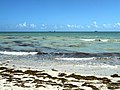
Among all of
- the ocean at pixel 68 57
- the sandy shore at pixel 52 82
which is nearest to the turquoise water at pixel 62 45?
the ocean at pixel 68 57

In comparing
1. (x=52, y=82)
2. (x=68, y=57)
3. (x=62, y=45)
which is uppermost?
(x=52, y=82)

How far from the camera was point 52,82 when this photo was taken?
48.4 ft

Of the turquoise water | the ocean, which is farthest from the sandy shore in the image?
the turquoise water

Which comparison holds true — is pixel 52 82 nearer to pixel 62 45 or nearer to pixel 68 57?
pixel 68 57

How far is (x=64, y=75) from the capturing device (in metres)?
17.2

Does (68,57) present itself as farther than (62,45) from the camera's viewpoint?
No

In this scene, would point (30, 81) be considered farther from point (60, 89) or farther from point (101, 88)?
point (101, 88)

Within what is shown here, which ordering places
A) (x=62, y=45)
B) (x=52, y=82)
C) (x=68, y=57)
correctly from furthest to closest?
(x=62, y=45) < (x=68, y=57) < (x=52, y=82)

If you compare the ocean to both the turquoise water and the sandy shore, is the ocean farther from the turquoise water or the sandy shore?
the sandy shore

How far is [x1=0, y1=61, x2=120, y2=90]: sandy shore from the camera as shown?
44.4ft

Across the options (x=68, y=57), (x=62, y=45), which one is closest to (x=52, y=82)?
(x=68, y=57)

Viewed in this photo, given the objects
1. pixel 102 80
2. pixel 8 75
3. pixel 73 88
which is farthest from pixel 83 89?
pixel 8 75

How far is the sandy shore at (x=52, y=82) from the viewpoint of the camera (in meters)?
13.5

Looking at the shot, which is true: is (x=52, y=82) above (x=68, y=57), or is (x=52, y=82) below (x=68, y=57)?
above
